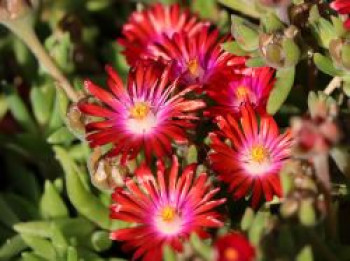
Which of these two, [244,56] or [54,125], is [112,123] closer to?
[244,56]

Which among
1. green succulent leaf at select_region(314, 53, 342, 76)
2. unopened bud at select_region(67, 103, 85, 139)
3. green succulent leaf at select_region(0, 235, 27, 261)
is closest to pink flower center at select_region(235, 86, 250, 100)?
green succulent leaf at select_region(314, 53, 342, 76)

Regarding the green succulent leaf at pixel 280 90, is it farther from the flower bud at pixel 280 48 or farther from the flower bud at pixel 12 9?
the flower bud at pixel 12 9

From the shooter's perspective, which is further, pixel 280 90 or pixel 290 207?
pixel 280 90

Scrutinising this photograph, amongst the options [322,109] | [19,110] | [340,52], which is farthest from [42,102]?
[322,109]

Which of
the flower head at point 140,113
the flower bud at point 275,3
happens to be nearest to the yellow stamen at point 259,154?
the flower head at point 140,113

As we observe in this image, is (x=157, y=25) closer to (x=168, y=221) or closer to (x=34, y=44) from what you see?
(x=34, y=44)
